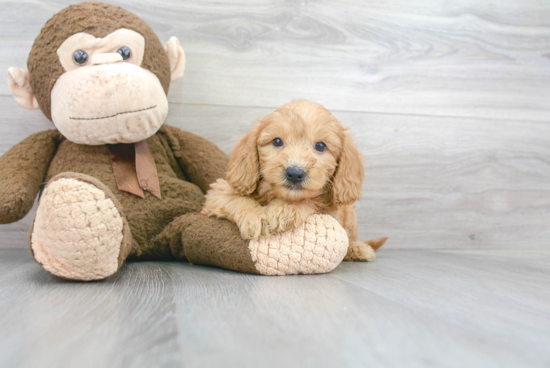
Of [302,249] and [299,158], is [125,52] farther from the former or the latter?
[302,249]

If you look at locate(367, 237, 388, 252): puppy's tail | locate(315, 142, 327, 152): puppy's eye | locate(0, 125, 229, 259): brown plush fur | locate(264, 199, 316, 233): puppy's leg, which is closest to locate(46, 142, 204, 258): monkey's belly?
locate(0, 125, 229, 259): brown plush fur

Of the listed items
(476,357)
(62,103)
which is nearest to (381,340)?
(476,357)

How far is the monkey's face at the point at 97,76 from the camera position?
1.11m

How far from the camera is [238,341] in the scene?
23.4 inches

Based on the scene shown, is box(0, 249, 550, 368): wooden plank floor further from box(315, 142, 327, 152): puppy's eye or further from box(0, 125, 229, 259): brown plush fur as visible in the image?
box(315, 142, 327, 152): puppy's eye

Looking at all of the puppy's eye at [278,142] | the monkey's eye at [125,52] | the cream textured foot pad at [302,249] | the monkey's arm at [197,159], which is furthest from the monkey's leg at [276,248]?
the monkey's eye at [125,52]

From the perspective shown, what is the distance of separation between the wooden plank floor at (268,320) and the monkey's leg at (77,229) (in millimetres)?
49

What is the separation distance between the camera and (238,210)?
42.6 inches

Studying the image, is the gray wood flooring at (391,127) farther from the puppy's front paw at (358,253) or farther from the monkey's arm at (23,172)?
the monkey's arm at (23,172)

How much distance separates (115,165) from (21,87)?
0.39 metres

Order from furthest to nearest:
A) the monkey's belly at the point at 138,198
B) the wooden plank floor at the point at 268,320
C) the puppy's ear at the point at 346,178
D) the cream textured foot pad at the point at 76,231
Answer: the monkey's belly at the point at 138,198, the puppy's ear at the point at 346,178, the cream textured foot pad at the point at 76,231, the wooden plank floor at the point at 268,320

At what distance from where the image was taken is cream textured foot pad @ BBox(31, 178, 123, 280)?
2.73 feet

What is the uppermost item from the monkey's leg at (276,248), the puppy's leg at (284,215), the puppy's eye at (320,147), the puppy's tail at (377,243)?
the puppy's eye at (320,147)

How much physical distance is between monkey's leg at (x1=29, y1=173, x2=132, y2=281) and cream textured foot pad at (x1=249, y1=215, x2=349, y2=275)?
1.08ft
